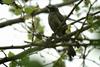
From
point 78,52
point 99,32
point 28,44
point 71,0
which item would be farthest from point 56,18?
point 99,32

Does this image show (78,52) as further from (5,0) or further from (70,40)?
(5,0)

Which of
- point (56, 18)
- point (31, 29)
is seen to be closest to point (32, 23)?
point (31, 29)

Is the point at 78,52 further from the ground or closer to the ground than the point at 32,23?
closer to the ground

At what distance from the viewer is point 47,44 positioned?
200 cm

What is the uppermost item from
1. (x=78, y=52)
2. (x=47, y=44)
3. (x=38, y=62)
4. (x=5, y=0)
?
(x=5, y=0)

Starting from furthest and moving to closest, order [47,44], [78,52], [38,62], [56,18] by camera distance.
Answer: [56,18], [78,52], [47,44], [38,62]

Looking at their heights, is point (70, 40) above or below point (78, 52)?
above

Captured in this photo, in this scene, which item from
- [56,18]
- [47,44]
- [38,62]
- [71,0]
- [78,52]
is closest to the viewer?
[38,62]

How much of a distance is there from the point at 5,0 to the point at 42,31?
475 millimetres

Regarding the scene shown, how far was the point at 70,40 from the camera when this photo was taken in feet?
7.25

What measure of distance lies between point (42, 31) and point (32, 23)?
15cm

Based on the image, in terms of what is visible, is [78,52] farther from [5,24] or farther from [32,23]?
[5,24]

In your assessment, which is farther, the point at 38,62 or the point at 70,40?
the point at 70,40

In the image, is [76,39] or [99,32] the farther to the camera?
[76,39]
